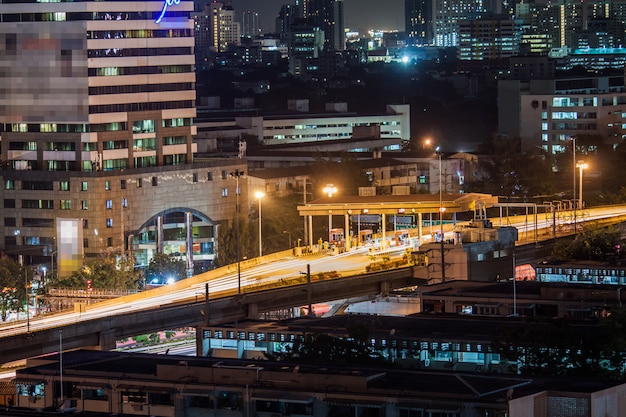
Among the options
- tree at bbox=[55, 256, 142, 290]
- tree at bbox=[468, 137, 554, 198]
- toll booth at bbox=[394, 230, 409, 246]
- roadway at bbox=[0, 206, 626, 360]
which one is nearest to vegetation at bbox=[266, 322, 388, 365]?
roadway at bbox=[0, 206, 626, 360]

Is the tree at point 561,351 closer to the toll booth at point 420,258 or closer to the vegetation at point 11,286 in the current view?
the toll booth at point 420,258

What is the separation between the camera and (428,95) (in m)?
167

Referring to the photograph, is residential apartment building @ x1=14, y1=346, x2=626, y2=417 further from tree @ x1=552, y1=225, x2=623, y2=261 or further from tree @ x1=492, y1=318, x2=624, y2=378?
tree @ x1=552, y1=225, x2=623, y2=261

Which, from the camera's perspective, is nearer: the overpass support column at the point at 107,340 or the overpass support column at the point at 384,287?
the overpass support column at the point at 107,340

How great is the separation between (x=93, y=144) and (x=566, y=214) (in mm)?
16674

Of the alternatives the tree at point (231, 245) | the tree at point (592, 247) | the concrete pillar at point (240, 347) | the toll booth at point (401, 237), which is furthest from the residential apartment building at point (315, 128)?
the concrete pillar at point (240, 347)

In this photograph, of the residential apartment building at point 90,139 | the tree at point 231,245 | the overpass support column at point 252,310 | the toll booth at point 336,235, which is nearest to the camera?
the overpass support column at point 252,310

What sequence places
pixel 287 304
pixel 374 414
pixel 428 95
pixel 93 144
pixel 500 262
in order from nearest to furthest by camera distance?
pixel 374 414 < pixel 287 304 < pixel 500 262 < pixel 93 144 < pixel 428 95

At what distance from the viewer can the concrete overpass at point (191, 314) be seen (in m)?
43.2

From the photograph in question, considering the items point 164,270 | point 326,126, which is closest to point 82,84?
point 164,270

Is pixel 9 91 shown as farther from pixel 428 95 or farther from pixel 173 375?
pixel 428 95

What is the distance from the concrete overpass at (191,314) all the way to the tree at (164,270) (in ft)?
24.6

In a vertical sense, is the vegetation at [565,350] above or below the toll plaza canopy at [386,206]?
below

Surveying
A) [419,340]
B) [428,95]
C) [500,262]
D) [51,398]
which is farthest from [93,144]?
[428,95]
